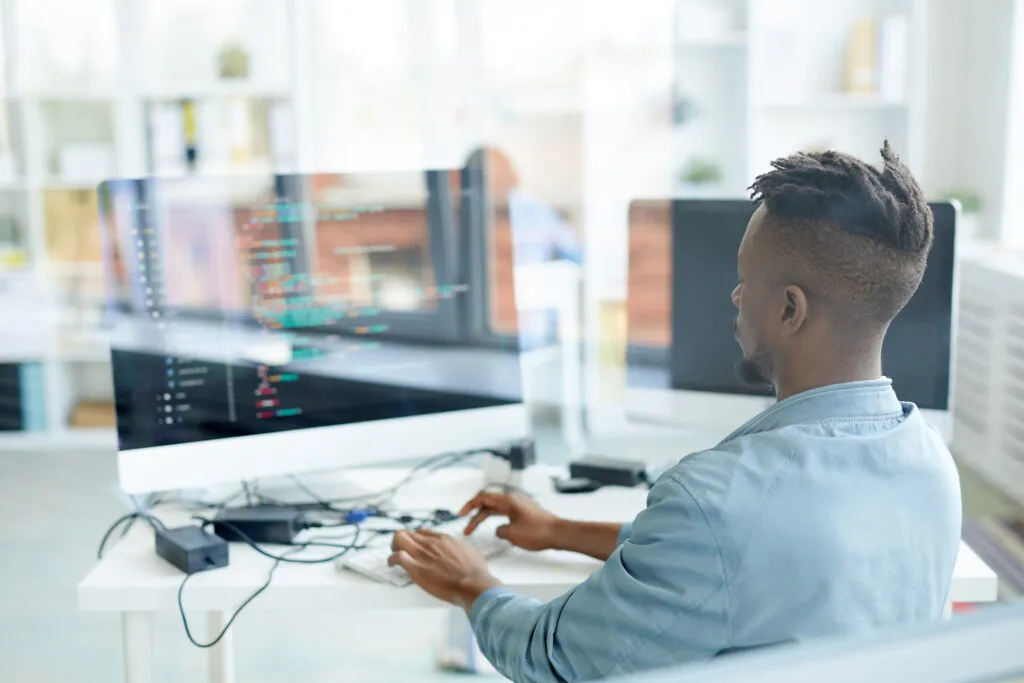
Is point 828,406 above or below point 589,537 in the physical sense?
above

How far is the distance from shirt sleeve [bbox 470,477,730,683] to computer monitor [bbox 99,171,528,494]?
2.15 ft

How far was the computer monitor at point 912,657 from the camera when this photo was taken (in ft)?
1.50

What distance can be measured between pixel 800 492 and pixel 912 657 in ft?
2.02

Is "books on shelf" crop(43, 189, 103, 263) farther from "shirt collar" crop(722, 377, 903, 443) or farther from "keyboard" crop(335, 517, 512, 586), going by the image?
"shirt collar" crop(722, 377, 903, 443)

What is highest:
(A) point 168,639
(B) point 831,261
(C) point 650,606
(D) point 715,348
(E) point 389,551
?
(B) point 831,261

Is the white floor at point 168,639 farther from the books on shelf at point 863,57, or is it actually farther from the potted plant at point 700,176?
the books on shelf at point 863,57

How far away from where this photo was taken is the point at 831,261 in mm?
1147

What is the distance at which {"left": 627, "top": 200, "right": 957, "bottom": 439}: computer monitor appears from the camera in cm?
181

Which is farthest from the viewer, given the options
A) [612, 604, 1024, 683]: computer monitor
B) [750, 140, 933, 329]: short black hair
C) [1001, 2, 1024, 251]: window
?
[1001, 2, 1024, 251]: window

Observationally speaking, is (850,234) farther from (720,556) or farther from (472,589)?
(472,589)

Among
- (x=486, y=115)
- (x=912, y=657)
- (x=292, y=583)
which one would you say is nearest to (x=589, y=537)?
(x=292, y=583)

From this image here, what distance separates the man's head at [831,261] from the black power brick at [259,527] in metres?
0.77

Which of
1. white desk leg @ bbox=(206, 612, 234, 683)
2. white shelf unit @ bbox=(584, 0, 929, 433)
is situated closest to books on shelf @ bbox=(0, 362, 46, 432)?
white shelf unit @ bbox=(584, 0, 929, 433)

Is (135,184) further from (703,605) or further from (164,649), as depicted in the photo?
(164,649)
